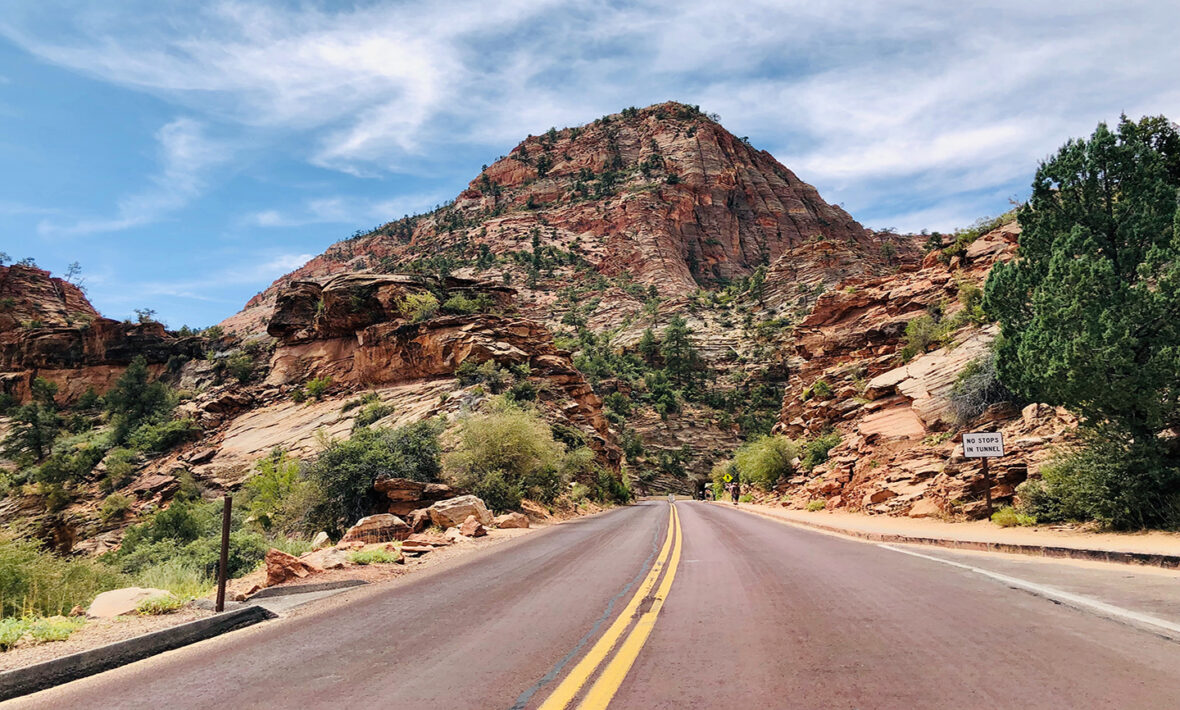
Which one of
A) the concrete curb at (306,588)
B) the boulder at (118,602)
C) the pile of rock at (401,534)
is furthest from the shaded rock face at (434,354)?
the boulder at (118,602)

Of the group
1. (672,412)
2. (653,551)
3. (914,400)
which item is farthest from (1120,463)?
(672,412)

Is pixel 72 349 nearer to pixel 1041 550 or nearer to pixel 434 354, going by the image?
pixel 434 354

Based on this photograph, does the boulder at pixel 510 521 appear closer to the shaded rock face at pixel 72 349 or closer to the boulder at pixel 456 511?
the boulder at pixel 456 511

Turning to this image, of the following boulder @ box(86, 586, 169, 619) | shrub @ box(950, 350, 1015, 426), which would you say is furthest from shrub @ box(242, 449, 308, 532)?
shrub @ box(950, 350, 1015, 426)

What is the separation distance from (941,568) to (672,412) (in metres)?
63.1

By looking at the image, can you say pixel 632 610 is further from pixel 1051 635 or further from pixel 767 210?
pixel 767 210

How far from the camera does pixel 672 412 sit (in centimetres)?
7119

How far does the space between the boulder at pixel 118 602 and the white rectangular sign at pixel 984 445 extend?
16.2m

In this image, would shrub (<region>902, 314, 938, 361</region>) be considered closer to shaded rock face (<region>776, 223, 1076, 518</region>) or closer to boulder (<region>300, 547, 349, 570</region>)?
shaded rock face (<region>776, 223, 1076, 518</region>)

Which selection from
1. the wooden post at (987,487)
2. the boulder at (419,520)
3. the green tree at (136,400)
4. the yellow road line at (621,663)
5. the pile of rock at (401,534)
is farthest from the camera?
the green tree at (136,400)

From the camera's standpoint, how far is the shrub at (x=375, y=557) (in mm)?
10367

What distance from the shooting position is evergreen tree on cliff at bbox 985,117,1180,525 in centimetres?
1102

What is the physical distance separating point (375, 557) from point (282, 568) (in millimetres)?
2027

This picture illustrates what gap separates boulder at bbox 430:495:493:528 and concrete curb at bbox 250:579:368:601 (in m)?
8.72
